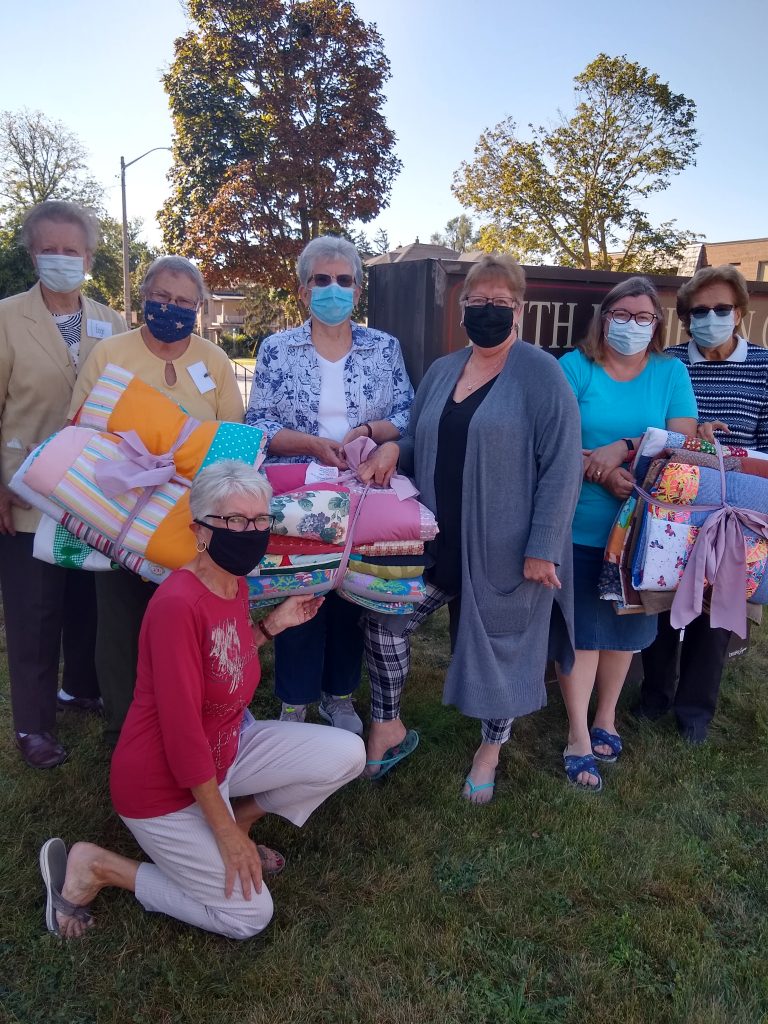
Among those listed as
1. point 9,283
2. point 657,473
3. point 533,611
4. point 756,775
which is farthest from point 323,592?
point 9,283

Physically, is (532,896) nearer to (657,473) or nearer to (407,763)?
(407,763)

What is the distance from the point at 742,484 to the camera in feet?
9.55

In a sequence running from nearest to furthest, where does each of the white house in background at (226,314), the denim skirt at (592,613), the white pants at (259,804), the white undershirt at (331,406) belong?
1. the white pants at (259,804)
2. the white undershirt at (331,406)
3. the denim skirt at (592,613)
4. the white house in background at (226,314)

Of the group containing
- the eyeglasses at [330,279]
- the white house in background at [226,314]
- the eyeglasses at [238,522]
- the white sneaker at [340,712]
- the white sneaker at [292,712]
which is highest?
the white house in background at [226,314]

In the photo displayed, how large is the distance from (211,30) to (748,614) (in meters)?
18.5

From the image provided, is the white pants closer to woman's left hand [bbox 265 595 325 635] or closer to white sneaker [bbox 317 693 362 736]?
woman's left hand [bbox 265 595 325 635]

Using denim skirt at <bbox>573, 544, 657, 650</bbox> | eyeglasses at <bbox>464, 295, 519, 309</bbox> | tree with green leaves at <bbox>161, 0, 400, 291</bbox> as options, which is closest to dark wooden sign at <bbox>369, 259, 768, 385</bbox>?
eyeglasses at <bbox>464, 295, 519, 309</bbox>

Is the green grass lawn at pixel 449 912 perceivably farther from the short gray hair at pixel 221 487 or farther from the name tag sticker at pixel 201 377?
the name tag sticker at pixel 201 377

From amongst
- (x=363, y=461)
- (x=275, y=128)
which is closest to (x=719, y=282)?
(x=363, y=461)

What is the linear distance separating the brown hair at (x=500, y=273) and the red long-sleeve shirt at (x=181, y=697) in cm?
145

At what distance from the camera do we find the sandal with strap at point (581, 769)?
310 cm

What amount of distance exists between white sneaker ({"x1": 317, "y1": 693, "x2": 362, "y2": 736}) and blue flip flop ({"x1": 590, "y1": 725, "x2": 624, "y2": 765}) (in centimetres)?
111

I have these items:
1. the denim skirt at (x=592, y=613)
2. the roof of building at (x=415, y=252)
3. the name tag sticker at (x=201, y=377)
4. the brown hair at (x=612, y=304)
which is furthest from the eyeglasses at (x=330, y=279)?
the roof of building at (x=415, y=252)

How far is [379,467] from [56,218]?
5.58 feet
